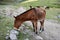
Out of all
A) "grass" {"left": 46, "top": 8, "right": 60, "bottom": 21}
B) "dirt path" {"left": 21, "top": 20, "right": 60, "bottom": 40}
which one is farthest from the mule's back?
"grass" {"left": 46, "top": 8, "right": 60, "bottom": 21}

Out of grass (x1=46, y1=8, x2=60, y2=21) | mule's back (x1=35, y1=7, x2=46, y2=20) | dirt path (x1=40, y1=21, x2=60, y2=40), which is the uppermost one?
mule's back (x1=35, y1=7, x2=46, y2=20)

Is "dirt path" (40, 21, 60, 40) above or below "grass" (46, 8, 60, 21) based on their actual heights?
above

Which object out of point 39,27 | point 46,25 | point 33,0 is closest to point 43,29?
point 39,27

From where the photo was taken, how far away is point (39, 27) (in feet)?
28.4

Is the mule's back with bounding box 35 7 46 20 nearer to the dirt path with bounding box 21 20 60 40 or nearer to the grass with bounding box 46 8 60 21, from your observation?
A: the dirt path with bounding box 21 20 60 40

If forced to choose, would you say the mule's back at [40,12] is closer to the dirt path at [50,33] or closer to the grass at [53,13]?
the dirt path at [50,33]

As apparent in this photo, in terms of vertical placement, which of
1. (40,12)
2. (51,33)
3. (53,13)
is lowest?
(53,13)

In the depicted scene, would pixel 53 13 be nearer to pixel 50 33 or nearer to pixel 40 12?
pixel 50 33

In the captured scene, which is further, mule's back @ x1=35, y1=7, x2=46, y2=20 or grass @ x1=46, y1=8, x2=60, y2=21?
grass @ x1=46, y1=8, x2=60, y2=21

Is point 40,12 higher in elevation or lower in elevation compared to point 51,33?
higher

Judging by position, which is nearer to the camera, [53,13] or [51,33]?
[51,33]

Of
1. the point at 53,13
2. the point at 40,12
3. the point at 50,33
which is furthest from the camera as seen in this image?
the point at 53,13

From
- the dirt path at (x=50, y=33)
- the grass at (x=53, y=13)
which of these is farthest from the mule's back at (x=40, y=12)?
the grass at (x=53, y=13)

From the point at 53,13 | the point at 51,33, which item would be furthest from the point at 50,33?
the point at 53,13
